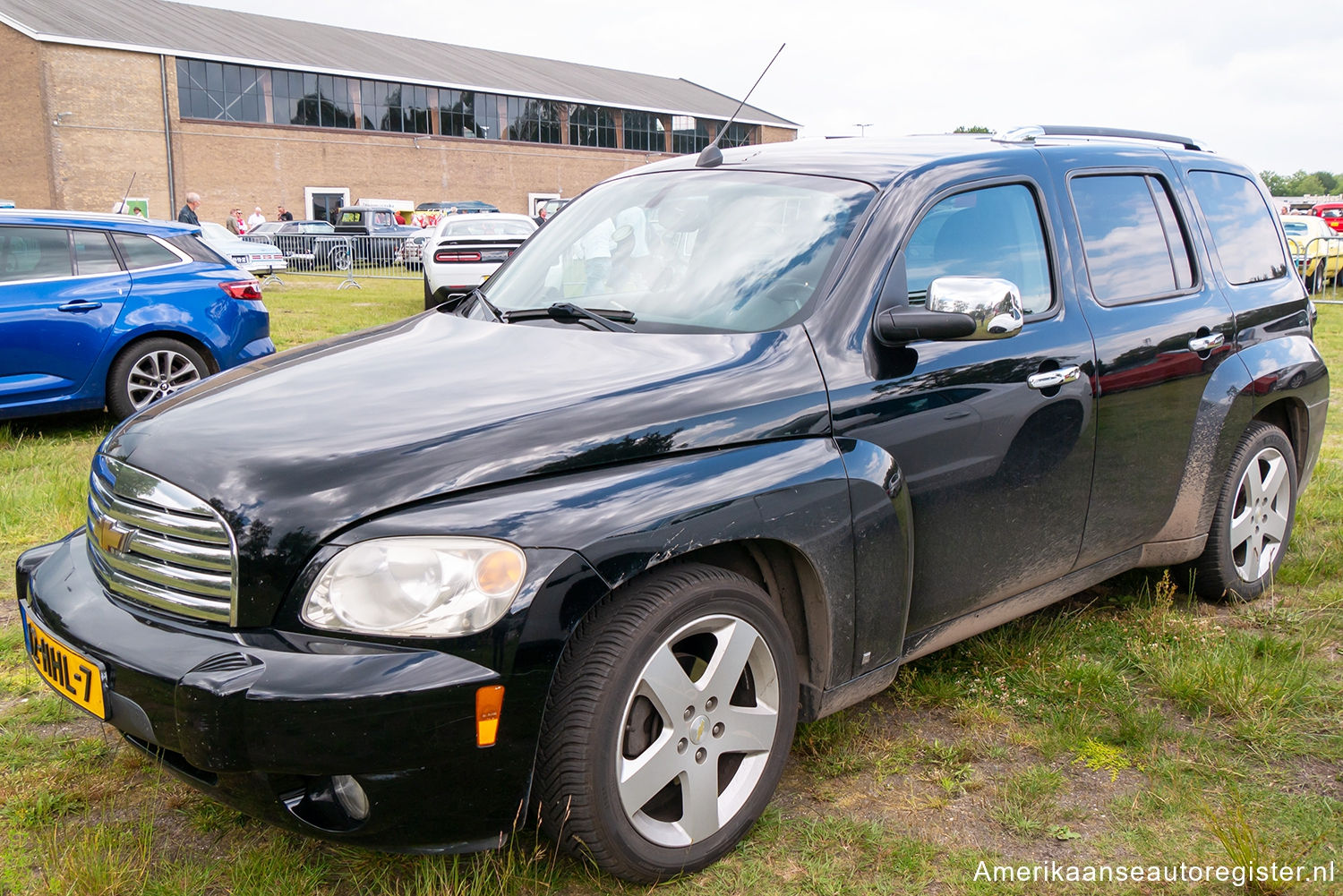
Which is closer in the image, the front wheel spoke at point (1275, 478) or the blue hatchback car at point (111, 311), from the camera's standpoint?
the front wheel spoke at point (1275, 478)

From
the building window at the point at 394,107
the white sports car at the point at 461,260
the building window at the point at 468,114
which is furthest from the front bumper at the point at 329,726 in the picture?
the building window at the point at 468,114

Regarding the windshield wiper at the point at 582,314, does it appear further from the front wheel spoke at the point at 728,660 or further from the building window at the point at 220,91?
the building window at the point at 220,91

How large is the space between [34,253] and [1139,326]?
280 inches

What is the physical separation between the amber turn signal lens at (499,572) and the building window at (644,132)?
211 feet

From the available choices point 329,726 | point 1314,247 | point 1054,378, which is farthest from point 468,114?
→ point 329,726

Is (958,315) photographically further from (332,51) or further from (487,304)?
(332,51)

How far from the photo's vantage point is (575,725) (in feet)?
7.75

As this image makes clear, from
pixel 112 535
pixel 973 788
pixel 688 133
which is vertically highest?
pixel 688 133

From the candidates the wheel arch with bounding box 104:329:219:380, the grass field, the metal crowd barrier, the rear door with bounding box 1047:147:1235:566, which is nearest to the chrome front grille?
the grass field

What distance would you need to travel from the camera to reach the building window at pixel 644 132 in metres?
64.2

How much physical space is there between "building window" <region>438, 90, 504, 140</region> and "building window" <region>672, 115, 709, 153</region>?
12138 mm

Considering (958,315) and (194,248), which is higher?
(194,248)

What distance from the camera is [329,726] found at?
217 cm

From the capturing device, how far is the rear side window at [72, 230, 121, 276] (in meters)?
7.67
